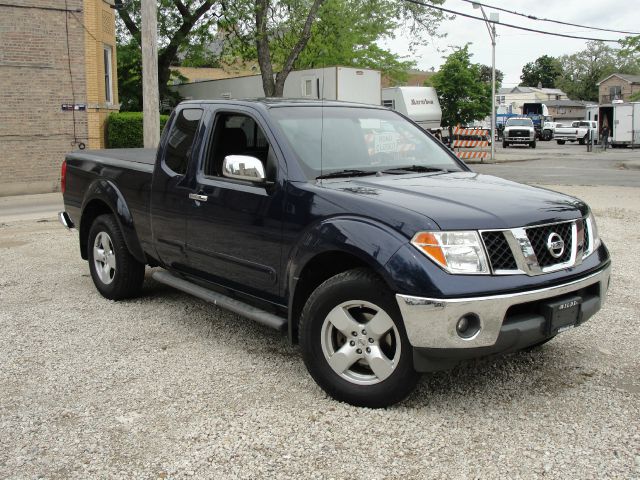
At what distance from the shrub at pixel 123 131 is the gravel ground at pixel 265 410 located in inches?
575

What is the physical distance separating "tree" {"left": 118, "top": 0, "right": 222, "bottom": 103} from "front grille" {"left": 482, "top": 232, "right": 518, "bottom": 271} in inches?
968

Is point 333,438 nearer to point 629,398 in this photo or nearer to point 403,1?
point 629,398

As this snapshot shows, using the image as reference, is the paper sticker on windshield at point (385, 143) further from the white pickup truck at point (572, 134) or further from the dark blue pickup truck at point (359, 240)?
the white pickup truck at point (572, 134)

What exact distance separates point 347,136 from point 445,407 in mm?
1965

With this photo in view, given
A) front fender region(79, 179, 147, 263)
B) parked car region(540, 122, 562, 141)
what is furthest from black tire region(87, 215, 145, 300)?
parked car region(540, 122, 562, 141)

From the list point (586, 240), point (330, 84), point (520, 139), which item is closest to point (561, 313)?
point (586, 240)

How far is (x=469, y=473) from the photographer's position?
3.18 m

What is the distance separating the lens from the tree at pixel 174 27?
2744 centimetres

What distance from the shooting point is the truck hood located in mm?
3631

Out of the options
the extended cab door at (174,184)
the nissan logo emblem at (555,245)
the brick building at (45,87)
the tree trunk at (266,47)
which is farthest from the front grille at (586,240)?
the tree trunk at (266,47)

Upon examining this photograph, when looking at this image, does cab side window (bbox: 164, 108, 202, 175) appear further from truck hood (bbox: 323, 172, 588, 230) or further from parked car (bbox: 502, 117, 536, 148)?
parked car (bbox: 502, 117, 536, 148)

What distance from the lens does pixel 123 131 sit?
1972cm

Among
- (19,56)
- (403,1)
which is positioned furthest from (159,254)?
(403,1)

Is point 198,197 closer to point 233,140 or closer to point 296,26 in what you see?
point 233,140
